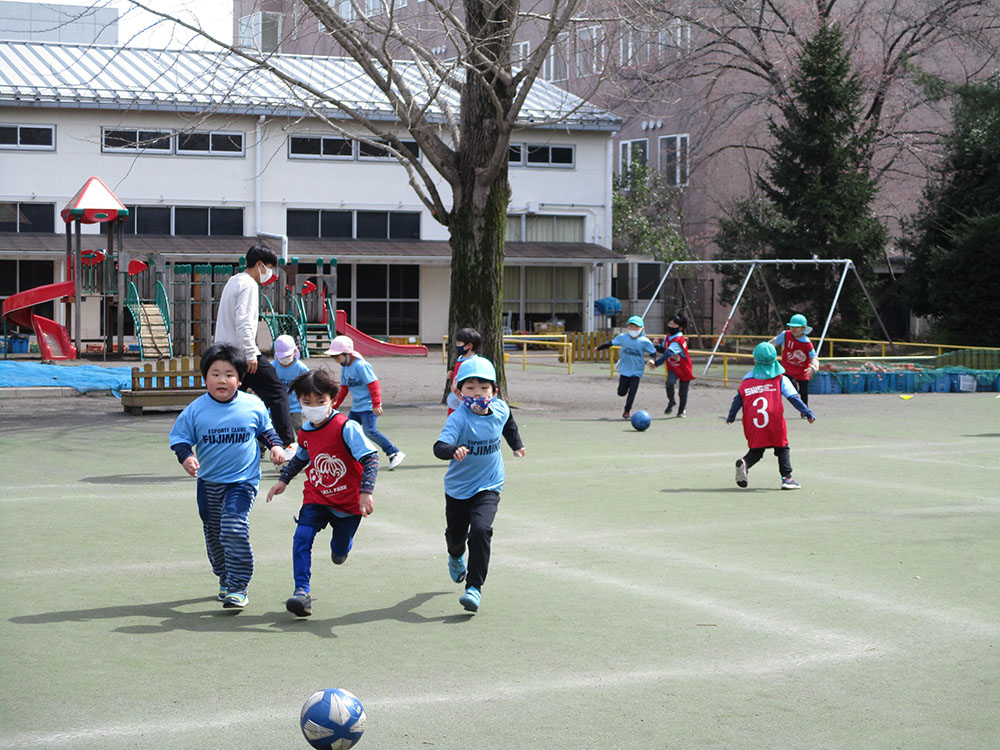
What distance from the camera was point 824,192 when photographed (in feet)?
121

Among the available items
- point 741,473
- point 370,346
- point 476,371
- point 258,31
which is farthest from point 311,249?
point 476,371

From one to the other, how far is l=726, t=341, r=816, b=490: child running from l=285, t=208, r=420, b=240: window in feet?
102

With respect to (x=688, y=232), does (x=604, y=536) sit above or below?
below

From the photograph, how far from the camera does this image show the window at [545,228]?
146ft

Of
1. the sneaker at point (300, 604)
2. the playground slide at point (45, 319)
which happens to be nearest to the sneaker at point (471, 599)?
the sneaker at point (300, 604)

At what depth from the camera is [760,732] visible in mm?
4988

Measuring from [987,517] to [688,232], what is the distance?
42497mm

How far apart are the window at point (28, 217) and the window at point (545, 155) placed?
15.6 metres

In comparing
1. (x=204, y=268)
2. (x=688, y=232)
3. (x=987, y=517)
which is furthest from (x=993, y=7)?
(x=987, y=517)

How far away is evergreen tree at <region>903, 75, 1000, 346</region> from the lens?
34500 millimetres

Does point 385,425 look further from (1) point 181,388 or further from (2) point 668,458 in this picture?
(2) point 668,458

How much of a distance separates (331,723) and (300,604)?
219 centimetres

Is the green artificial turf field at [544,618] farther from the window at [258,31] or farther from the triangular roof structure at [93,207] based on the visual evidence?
the triangular roof structure at [93,207]

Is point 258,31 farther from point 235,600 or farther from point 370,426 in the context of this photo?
point 235,600
